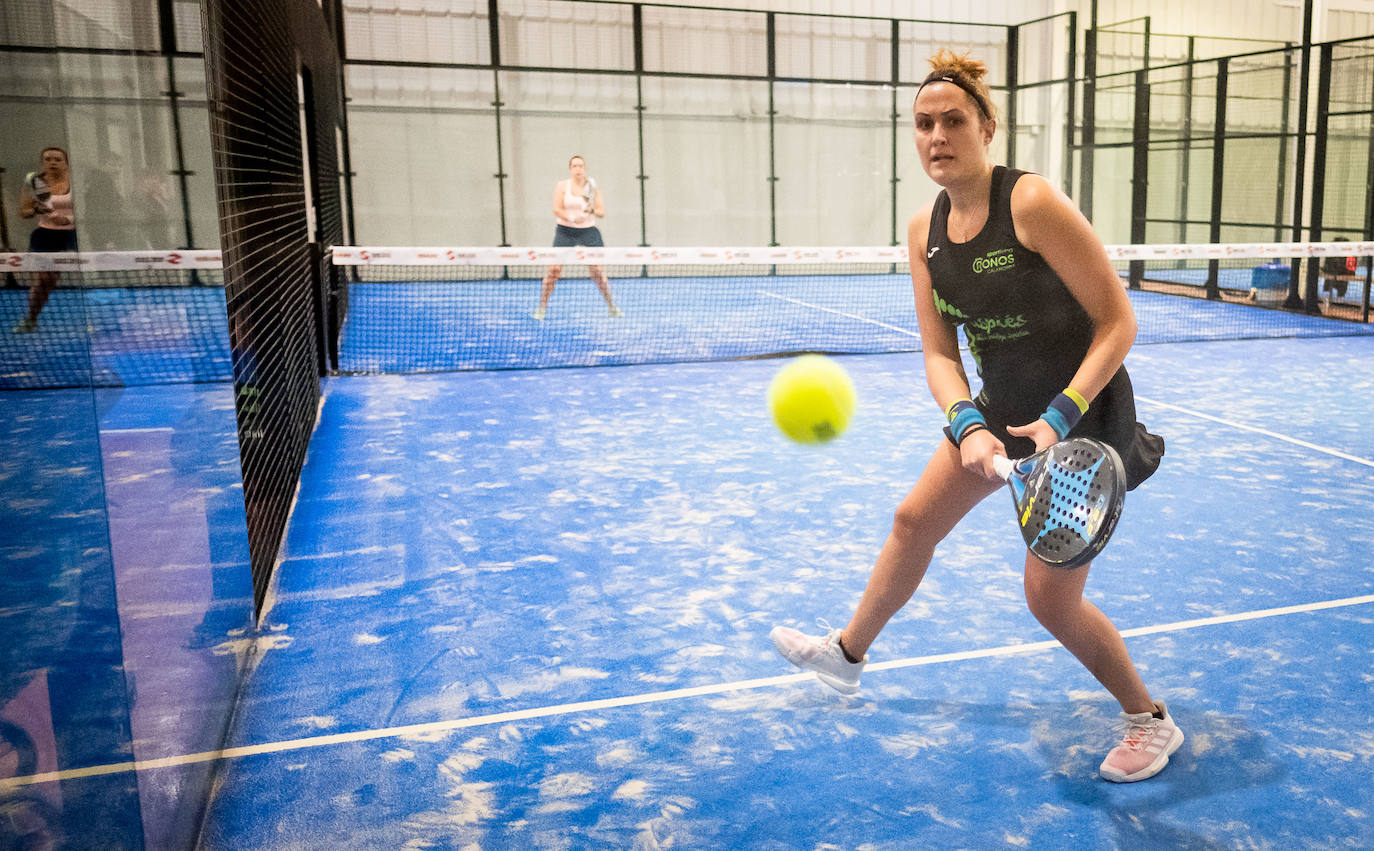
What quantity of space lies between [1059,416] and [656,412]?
177 inches

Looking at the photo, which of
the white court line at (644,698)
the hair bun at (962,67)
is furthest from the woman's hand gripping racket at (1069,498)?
the white court line at (644,698)

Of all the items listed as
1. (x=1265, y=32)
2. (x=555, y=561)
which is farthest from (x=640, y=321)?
(x=1265, y=32)

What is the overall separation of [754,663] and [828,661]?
1.04 feet

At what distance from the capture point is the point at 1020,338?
2.47 meters

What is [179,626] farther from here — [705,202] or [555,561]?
[705,202]

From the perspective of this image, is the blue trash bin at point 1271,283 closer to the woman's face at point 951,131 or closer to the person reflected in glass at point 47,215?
the woman's face at point 951,131

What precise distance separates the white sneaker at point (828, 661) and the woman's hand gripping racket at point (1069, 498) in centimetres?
86

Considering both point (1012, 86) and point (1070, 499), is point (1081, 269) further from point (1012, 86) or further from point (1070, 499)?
point (1012, 86)

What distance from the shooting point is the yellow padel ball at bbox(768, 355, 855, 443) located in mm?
6363

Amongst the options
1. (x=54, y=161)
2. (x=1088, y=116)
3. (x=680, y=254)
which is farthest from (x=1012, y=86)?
(x=54, y=161)

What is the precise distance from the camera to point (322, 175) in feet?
29.1

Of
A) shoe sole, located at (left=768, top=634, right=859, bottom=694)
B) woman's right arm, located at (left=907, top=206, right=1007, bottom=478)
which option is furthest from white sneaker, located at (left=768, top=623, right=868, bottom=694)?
woman's right arm, located at (left=907, top=206, right=1007, bottom=478)

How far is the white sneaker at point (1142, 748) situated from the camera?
2.51 meters

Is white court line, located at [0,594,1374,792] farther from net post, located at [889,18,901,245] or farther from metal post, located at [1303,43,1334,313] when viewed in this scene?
net post, located at [889,18,901,245]
